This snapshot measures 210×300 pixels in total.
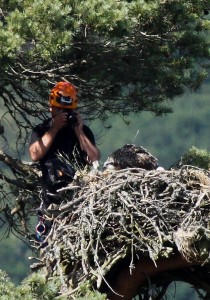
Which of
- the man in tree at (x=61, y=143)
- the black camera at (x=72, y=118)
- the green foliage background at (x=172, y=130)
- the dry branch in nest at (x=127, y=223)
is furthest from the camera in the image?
the green foliage background at (x=172, y=130)

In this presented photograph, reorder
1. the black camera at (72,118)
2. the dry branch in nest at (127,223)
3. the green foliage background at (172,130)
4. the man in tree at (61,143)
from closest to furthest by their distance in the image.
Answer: the dry branch in nest at (127,223)
the man in tree at (61,143)
the black camera at (72,118)
the green foliage background at (172,130)

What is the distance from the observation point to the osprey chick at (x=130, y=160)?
14664 mm

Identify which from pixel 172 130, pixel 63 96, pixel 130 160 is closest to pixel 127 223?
pixel 130 160

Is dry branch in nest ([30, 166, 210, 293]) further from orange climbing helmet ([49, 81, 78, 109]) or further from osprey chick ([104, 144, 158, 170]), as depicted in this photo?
orange climbing helmet ([49, 81, 78, 109])

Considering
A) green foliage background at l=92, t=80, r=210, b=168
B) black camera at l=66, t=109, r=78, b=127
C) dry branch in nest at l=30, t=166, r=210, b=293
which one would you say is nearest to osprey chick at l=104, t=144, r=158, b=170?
black camera at l=66, t=109, r=78, b=127

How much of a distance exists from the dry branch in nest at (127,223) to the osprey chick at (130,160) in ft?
1.89

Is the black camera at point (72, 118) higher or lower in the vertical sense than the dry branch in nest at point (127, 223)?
higher

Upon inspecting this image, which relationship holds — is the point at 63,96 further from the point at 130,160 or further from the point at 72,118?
the point at 130,160

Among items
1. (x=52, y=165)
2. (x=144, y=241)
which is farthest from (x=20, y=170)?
(x=144, y=241)

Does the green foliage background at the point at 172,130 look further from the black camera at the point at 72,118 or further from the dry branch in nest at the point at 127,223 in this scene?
the dry branch in nest at the point at 127,223

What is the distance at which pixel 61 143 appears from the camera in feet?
48.6

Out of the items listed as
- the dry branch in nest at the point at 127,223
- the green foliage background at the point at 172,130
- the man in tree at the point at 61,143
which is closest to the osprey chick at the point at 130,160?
the man in tree at the point at 61,143

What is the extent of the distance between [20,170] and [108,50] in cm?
203

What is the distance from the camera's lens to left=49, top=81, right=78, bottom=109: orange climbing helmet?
583 inches
